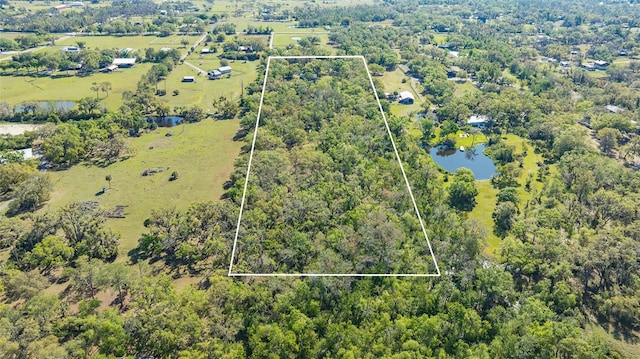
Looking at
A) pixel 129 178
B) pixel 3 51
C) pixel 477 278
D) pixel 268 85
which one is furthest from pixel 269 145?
pixel 3 51

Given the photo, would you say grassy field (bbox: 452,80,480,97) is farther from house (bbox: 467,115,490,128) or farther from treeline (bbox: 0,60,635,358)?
treeline (bbox: 0,60,635,358)

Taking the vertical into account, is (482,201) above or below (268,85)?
→ below

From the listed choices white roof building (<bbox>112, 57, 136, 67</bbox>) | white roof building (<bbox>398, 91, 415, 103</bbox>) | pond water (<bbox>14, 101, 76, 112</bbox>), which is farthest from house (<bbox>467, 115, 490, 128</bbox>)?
white roof building (<bbox>112, 57, 136, 67</bbox>)

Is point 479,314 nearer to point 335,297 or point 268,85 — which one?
point 335,297

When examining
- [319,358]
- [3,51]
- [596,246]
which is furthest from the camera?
[3,51]

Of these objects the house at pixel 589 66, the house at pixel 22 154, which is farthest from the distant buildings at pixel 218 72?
the house at pixel 589 66
